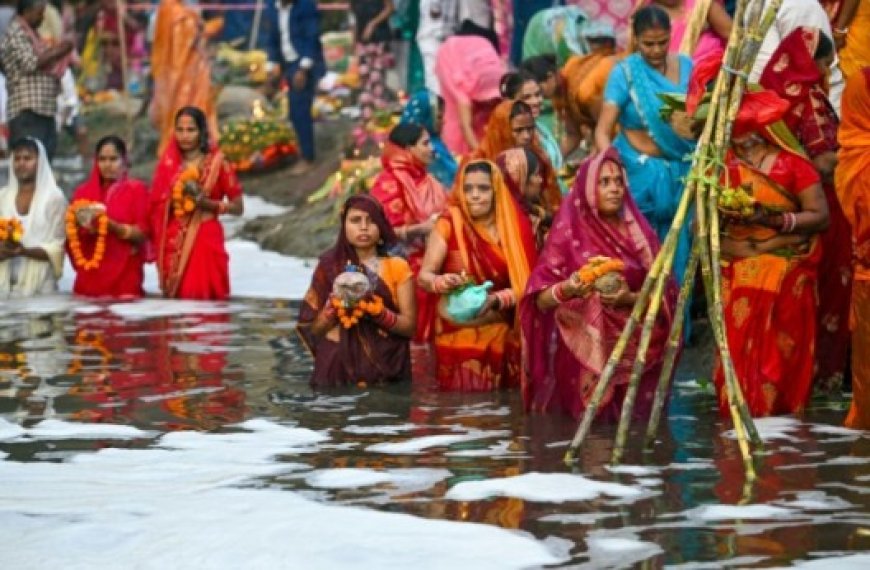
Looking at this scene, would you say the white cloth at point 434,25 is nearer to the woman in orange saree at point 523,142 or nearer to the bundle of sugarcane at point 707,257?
the woman in orange saree at point 523,142

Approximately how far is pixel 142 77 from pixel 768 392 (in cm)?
1791

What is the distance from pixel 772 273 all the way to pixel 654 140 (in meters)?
1.97

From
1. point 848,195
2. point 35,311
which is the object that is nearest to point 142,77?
point 35,311

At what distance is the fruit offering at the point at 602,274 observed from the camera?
8812 mm

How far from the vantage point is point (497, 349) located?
10.1 metres

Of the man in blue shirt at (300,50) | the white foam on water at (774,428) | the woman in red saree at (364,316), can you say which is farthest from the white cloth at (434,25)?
the white foam on water at (774,428)

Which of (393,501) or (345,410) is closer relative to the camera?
(393,501)

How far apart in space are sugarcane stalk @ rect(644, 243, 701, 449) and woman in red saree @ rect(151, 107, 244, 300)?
245 inches

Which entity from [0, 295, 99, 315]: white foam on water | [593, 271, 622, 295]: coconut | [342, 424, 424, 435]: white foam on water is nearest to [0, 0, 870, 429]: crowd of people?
[593, 271, 622, 295]: coconut

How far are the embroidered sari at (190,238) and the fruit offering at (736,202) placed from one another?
5.86 meters

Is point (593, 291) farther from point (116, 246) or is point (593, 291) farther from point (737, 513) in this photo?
point (116, 246)

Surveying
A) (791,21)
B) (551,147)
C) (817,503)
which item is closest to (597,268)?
(817,503)

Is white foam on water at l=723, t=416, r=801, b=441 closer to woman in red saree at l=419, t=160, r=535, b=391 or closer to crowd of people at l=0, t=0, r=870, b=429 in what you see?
crowd of people at l=0, t=0, r=870, b=429

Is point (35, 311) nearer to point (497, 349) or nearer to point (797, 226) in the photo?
point (497, 349)
